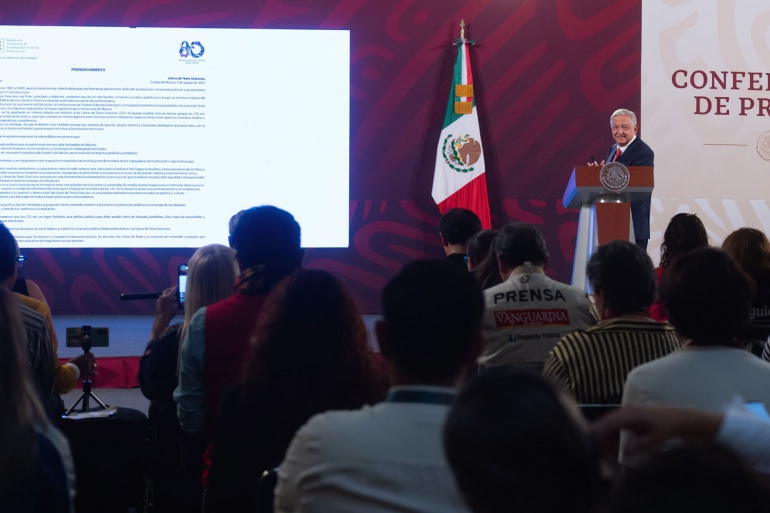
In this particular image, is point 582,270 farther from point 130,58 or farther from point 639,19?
point 130,58

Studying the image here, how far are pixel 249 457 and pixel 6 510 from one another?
633 mm

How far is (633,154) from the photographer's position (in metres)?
6.34

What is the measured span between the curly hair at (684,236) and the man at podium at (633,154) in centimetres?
207

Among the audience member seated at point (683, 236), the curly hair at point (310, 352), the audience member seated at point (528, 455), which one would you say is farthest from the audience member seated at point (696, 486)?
the audience member seated at point (683, 236)

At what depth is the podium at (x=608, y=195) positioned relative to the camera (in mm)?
5160

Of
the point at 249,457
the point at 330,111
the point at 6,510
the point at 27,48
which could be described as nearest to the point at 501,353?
the point at 249,457

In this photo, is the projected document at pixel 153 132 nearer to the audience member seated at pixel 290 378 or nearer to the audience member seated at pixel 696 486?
the audience member seated at pixel 290 378

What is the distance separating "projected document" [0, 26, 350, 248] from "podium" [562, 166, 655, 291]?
244cm

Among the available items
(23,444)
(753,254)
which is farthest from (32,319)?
(753,254)

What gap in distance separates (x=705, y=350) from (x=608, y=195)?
378 centimetres

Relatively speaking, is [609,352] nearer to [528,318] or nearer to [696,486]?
[528,318]

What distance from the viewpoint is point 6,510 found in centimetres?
129

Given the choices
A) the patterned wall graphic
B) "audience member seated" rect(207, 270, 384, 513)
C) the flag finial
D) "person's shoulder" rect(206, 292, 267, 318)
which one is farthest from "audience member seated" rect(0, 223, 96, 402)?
the flag finial

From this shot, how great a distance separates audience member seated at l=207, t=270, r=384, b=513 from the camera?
182 cm
